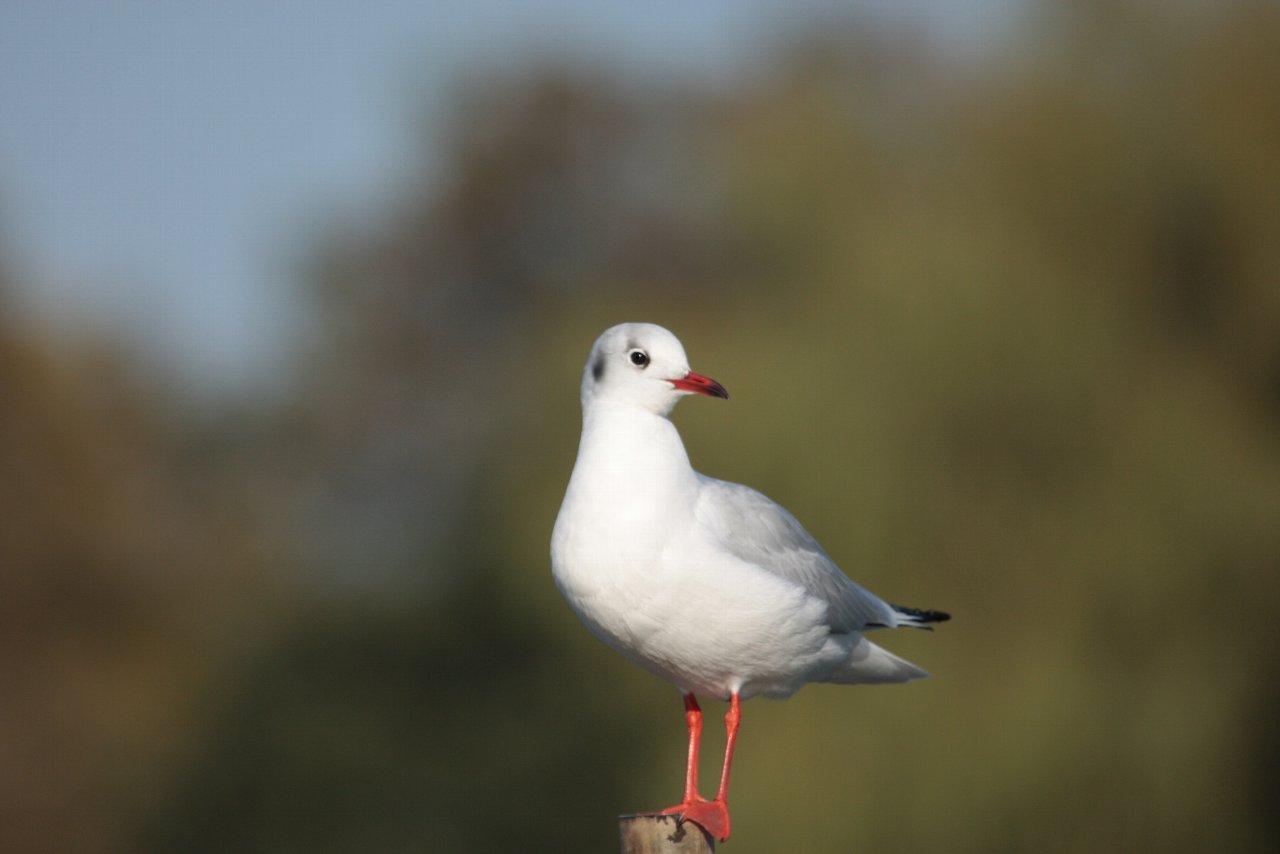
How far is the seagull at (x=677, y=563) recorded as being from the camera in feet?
15.6

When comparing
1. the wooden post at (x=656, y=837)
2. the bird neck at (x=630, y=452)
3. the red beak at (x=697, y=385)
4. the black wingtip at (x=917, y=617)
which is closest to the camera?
the wooden post at (x=656, y=837)

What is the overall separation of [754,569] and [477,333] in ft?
67.1

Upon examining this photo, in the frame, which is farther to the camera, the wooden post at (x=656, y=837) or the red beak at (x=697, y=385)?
the red beak at (x=697, y=385)

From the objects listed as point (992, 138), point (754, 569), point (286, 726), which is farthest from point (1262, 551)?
point (286, 726)

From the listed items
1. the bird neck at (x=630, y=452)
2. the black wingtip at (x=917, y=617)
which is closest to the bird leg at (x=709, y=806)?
the bird neck at (x=630, y=452)

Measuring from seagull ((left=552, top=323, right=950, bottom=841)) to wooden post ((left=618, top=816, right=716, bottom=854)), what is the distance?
0.08 m

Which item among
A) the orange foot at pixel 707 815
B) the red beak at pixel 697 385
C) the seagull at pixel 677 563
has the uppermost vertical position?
the red beak at pixel 697 385

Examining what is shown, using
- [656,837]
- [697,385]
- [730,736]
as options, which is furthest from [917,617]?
[656,837]

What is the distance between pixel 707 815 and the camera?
489 centimetres

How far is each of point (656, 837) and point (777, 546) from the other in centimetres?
113

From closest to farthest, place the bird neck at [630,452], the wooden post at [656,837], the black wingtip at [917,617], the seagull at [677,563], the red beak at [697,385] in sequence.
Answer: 1. the wooden post at [656,837]
2. the seagull at [677,563]
3. the bird neck at [630,452]
4. the red beak at [697,385]
5. the black wingtip at [917,617]

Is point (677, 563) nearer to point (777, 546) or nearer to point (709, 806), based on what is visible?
point (777, 546)

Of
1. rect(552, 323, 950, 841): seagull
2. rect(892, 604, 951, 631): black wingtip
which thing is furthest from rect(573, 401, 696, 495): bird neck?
rect(892, 604, 951, 631): black wingtip

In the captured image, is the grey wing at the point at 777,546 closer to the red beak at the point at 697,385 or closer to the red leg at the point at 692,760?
the red beak at the point at 697,385
